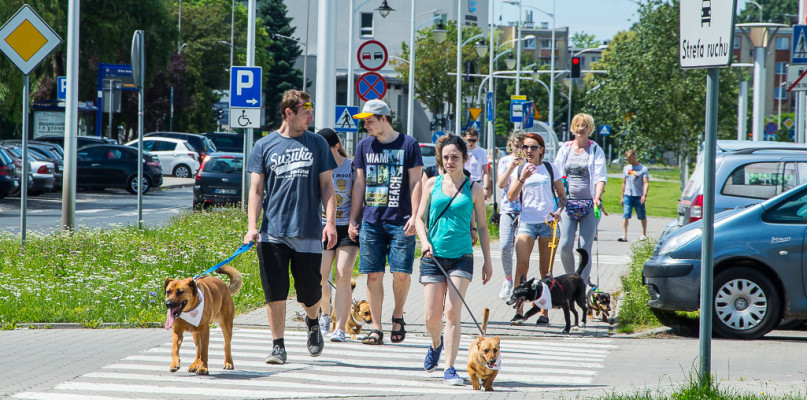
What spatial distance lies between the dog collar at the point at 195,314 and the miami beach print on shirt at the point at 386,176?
202 cm

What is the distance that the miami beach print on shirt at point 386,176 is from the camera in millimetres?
8211

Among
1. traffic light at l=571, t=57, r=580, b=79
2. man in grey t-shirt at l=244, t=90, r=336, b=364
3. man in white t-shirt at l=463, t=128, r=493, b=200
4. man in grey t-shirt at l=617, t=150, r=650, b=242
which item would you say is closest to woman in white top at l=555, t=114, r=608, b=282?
man in grey t-shirt at l=244, t=90, r=336, b=364

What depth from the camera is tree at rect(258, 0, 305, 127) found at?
8681 centimetres

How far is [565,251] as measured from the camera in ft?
33.9

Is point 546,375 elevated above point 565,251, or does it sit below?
below

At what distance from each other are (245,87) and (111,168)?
19.0m

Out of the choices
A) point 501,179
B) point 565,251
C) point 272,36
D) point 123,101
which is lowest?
point 565,251

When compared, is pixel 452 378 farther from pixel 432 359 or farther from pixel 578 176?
pixel 578 176

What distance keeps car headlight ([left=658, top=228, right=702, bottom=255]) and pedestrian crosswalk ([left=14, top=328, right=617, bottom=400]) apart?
128cm

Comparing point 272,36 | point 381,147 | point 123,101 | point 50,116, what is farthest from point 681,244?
point 272,36

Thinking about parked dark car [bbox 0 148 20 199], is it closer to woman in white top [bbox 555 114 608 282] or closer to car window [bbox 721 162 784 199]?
woman in white top [bbox 555 114 608 282]

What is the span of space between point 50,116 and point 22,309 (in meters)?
33.8

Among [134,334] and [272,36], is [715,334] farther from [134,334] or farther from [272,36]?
[272,36]

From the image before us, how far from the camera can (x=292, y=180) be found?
23.5 ft
